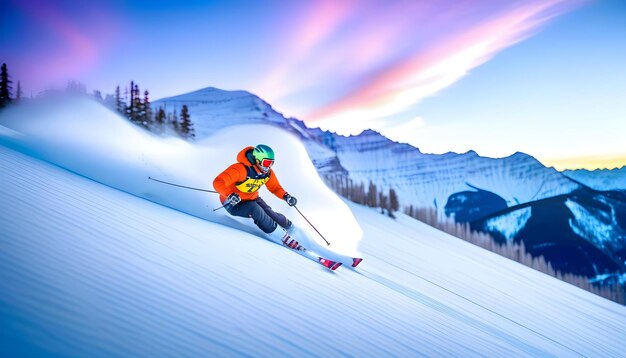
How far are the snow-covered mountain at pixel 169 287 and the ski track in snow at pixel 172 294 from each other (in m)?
0.01

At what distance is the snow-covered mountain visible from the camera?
2.01 m

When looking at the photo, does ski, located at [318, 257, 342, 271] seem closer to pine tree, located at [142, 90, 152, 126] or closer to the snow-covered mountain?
the snow-covered mountain

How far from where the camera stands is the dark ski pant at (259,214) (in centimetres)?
612

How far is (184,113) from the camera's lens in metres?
34.2

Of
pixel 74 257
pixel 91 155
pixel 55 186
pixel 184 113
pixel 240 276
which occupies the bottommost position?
pixel 240 276

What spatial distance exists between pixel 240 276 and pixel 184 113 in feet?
111

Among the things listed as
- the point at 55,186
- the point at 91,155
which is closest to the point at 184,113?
the point at 91,155

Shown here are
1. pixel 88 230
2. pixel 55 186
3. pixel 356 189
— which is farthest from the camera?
pixel 356 189

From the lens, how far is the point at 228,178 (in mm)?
5746

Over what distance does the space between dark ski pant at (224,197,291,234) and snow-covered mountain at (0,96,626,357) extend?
0.31 metres

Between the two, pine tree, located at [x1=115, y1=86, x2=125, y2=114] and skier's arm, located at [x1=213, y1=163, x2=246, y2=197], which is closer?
skier's arm, located at [x1=213, y1=163, x2=246, y2=197]

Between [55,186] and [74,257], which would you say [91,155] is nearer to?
[55,186]

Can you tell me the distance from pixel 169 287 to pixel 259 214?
11.1ft

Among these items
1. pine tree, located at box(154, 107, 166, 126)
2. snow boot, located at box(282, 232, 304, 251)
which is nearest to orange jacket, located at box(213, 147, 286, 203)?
snow boot, located at box(282, 232, 304, 251)
